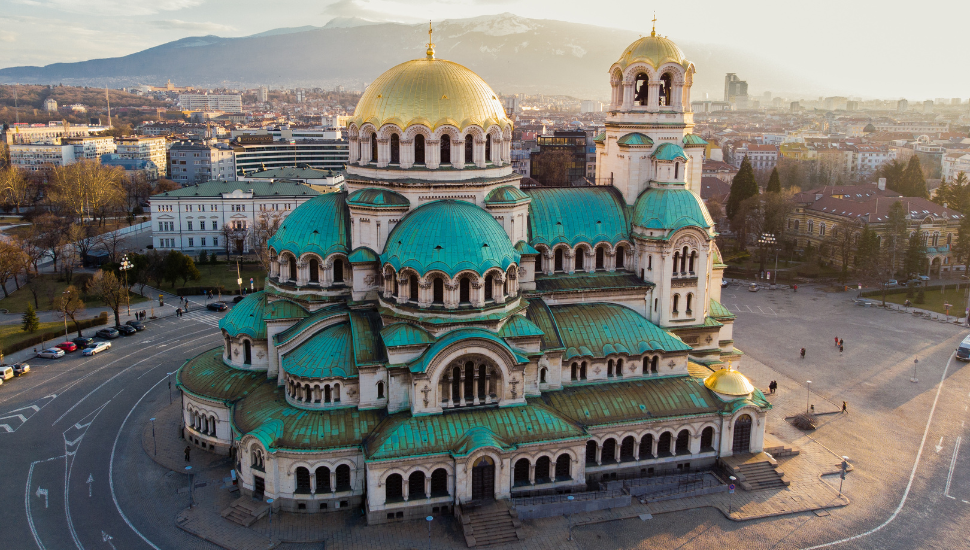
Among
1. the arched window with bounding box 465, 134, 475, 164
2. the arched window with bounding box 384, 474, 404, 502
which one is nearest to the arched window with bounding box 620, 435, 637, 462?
the arched window with bounding box 384, 474, 404, 502

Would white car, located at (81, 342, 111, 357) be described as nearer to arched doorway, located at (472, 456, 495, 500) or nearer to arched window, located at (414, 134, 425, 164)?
arched window, located at (414, 134, 425, 164)

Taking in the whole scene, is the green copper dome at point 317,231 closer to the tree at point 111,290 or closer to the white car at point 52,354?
the white car at point 52,354

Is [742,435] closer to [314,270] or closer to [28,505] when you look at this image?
[314,270]

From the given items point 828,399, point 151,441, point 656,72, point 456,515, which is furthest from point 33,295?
point 828,399

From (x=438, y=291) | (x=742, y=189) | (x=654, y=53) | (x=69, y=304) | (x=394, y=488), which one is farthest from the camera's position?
(x=742, y=189)

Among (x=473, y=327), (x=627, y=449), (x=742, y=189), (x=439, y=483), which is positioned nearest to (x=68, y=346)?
(x=439, y=483)
